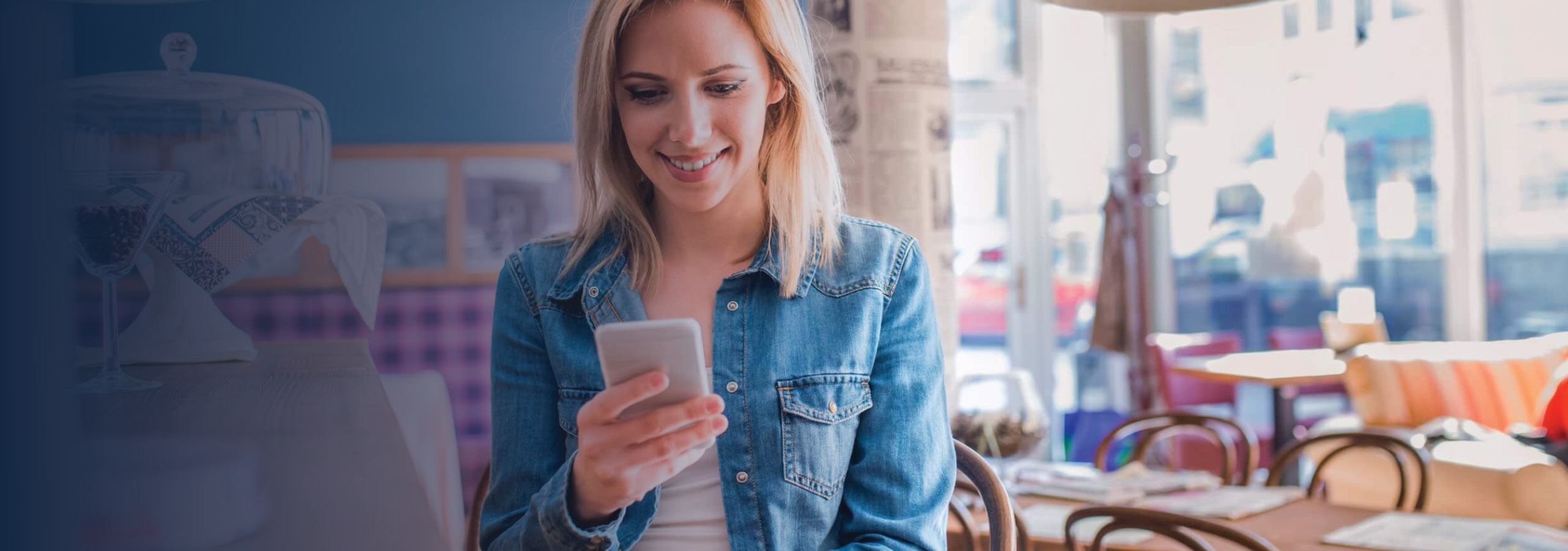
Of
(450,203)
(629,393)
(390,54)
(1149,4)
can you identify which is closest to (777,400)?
(629,393)

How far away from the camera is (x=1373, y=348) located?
194 inches

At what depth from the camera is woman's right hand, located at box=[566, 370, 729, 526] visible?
3.16ft

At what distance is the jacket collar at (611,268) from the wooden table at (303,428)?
0.25 metres

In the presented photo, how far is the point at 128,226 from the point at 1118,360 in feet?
16.8

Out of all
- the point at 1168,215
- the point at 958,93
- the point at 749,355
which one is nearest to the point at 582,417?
the point at 749,355

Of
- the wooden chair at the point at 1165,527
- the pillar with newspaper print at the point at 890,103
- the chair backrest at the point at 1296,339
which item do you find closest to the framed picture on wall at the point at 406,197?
the wooden chair at the point at 1165,527

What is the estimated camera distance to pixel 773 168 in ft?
4.51

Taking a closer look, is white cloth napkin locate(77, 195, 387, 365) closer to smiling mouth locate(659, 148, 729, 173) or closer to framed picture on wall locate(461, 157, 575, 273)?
framed picture on wall locate(461, 157, 575, 273)

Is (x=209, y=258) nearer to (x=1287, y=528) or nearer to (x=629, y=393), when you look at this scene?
Result: (x=629, y=393)

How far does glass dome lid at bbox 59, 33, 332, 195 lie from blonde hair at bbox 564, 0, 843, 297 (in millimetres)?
295

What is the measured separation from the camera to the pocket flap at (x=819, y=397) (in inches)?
50.6

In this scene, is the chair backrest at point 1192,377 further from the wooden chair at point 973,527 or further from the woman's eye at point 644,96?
the woman's eye at point 644,96

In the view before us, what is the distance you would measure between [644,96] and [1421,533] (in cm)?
153

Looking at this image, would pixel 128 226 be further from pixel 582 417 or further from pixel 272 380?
pixel 582 417
